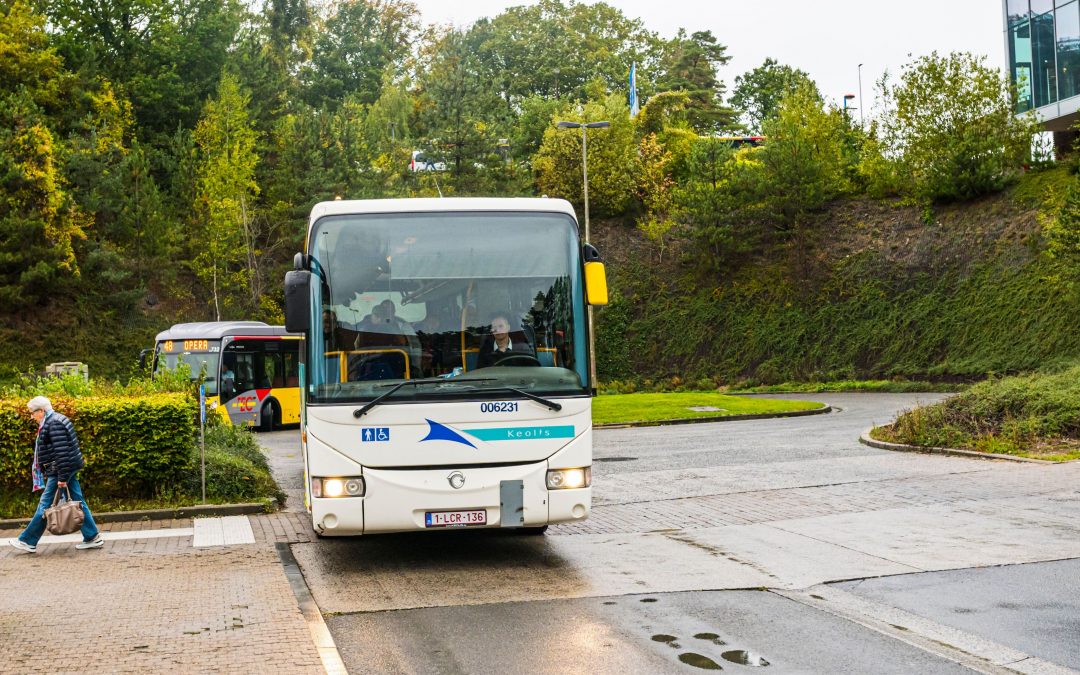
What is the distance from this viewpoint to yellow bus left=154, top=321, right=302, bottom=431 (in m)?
31.2

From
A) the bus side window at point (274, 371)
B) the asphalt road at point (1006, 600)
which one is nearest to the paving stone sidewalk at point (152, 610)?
the asphalt road at point (1006, 600)

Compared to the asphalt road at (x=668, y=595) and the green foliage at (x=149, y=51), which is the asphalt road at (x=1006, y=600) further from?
the green foliage at (x=149, y=51)

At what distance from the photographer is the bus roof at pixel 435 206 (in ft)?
33.2

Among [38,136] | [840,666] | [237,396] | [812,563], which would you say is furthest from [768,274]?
[840,666]

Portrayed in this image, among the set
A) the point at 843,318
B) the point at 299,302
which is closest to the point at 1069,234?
the point at 843,318

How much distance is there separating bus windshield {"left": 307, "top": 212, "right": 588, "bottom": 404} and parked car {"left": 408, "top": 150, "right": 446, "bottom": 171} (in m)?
46.5

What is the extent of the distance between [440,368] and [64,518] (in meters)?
4.60

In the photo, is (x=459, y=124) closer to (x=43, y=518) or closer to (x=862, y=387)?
(x=862, y=387)

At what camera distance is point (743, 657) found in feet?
22.7

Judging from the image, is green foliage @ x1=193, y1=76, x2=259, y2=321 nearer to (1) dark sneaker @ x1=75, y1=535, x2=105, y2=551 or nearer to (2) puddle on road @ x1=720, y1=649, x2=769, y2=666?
(1) dark sneaker @ x1=75, y1=535, x2=105, y2=551

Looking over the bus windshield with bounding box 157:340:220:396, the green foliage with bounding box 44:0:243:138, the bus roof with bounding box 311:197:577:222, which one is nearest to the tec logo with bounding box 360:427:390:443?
the bus roof with bounding box 311:197:577:222

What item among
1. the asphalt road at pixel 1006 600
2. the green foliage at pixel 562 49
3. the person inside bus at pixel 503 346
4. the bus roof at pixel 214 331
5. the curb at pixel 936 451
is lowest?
the curb at pixel 936 451

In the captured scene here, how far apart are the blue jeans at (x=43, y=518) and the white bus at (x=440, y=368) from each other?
3.24m

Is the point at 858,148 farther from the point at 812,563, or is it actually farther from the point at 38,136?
the point at 812,563
